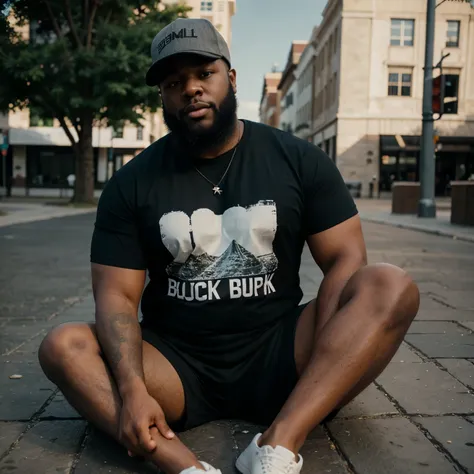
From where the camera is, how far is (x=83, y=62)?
2217 centimetres

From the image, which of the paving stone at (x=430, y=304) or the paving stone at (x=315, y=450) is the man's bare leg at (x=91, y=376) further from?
the paving stone at (x=430, y=304)

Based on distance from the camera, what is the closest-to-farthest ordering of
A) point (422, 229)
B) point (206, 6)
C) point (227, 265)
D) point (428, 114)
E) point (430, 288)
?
point (227, 265)
point (430, 288)
point (422, 229)
point (428, 114)
point (206, 6)

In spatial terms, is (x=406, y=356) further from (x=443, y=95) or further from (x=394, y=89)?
(x=394, y=89)

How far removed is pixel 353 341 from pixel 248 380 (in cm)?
49

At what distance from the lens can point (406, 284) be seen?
216cm

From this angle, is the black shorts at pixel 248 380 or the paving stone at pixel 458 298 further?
the paving stone at pixel 458 298

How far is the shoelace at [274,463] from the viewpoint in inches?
74.2

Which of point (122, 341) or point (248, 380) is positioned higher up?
point (122, 341)

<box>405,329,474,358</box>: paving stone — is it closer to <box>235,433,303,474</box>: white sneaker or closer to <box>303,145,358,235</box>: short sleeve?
<box>303,145,358,235</box>: short sleeve

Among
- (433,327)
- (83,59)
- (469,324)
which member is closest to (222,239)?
(433,327)

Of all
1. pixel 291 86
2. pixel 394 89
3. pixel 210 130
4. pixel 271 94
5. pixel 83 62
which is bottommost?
pixel 210 130

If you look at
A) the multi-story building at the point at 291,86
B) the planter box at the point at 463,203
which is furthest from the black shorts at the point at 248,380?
the multi-story building at the point at 291,86

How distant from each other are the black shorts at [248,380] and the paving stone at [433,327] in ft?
6.90

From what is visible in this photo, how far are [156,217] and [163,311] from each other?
0.38 m
